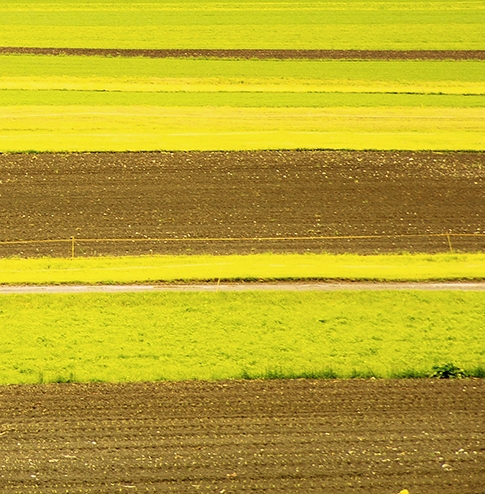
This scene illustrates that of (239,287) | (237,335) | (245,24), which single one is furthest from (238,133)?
(245,24)

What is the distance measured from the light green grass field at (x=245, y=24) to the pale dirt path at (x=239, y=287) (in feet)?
93.8

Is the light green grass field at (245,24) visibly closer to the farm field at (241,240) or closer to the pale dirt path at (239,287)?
the farm field at (241,240)

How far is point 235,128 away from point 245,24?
18320 millimetres

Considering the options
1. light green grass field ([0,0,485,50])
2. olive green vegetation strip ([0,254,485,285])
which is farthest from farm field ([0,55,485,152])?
olive green vegetation strip ([0,254,485,285])

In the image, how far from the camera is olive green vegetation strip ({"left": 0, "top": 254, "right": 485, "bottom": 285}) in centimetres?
3064

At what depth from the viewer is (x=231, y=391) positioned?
75.4 ft

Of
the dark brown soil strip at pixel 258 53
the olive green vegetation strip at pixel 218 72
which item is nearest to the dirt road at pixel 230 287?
the olive green vegetation strip at pixel 218 72

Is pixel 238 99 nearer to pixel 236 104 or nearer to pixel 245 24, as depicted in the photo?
pixel 236 104

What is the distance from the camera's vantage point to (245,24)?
59344 millimetres

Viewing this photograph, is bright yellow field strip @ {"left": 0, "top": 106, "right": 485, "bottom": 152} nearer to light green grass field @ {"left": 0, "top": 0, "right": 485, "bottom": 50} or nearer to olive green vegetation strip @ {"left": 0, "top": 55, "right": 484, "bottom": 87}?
olive green vegetation strip @ {"left": 0, "top": 55, "right": 484, "bottom": 87}

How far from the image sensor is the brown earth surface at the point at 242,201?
34000 mm

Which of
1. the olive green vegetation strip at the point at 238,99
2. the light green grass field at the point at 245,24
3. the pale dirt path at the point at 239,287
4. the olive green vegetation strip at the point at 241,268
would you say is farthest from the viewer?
the light green grass field at the point at 245,24

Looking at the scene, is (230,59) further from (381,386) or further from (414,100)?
(381,386)

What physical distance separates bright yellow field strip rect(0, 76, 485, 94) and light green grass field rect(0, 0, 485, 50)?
6.21 metres
